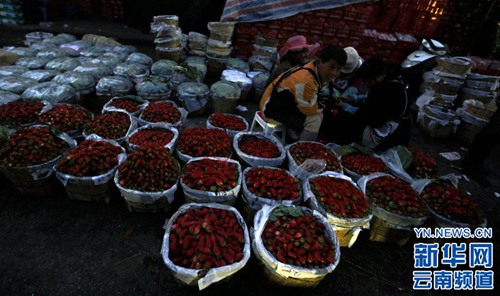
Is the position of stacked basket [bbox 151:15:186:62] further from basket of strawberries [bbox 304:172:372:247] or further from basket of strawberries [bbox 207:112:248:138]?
basket of strawberries [bbox 304:172:372:247]

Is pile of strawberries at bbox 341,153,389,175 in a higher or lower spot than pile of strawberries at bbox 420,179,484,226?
lower

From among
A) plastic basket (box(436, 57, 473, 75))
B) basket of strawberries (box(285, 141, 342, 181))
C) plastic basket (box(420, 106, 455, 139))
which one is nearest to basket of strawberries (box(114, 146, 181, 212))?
basket of strawberries (box(285, 141, 342, 181))

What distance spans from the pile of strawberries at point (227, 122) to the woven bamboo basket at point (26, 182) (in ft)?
7.64

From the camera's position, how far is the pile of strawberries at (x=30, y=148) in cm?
288

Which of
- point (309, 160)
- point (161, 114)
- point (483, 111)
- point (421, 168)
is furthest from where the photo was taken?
point (483, 111)

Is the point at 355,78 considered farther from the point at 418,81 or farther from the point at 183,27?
the point at 183,27

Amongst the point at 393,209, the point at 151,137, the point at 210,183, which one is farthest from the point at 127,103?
the point at 393,209

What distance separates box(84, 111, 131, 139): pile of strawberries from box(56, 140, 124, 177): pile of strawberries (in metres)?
0.49

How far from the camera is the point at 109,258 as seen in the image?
269cm

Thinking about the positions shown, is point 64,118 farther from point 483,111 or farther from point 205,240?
point 483,111

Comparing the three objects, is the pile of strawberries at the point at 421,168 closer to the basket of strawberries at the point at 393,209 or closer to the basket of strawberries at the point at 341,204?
the basket of strawberries at the point at 393,209

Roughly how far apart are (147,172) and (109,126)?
130 centimetres

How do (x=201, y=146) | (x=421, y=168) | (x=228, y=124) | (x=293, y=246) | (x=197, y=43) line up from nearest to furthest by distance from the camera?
(x=293, y=246), (x=201, y=146), (x=421, y=168), (x=228, y=124), (x=197, y=43)

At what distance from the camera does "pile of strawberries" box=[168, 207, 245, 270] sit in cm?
218
